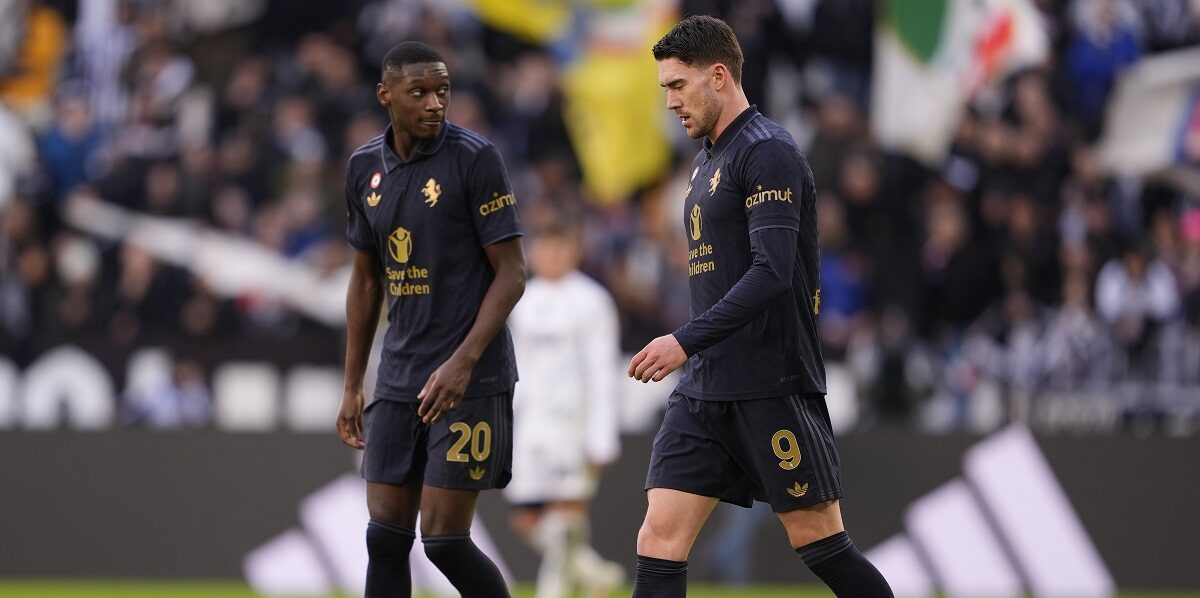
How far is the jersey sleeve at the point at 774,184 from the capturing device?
533 cm

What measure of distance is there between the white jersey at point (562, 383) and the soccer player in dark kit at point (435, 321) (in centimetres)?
341

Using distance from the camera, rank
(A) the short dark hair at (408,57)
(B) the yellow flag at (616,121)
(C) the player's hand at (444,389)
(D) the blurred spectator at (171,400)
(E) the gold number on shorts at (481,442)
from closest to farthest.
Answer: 1. (C) the player's hand at (444,389)
2. (A) the short dark hair at (408,57)
3. (E) the gold number on shorts at (481,442)
4. (D) the blurred spectator at (171,400)
5. (B) the yellow flag at (616,121)

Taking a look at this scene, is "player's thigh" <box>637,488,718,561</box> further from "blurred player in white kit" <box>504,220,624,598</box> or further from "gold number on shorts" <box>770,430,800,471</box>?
"blurred player in white kit" <box>504,220,624,598</box>

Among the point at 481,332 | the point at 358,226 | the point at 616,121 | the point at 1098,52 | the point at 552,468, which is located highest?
the point at 1098,52

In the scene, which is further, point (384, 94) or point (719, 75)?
point (384, 94)

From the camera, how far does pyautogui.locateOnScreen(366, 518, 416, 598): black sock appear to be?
6.01 m

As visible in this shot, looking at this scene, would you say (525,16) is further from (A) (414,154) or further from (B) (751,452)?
(B) (751,452)

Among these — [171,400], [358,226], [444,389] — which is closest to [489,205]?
[358,226]

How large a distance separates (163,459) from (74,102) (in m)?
4.82

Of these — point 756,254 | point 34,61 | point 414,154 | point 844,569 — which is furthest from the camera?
point 34,61

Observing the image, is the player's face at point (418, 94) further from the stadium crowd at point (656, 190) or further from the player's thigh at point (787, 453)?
the stadium crowd at point (656, 190)

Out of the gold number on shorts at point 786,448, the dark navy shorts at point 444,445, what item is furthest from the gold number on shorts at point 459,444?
the gold number on shorts at point 786,448

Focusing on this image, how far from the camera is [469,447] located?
19.6 feet

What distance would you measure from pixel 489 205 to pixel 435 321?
47 centimetres
